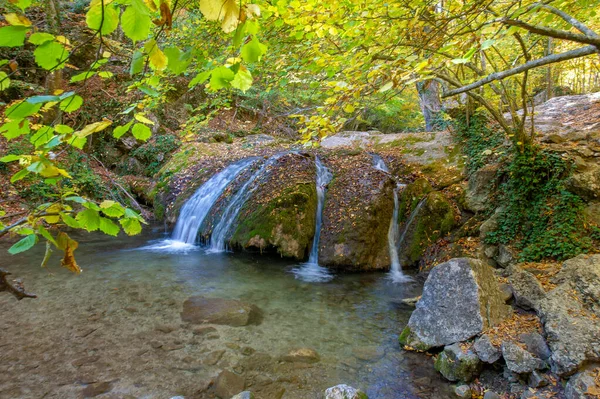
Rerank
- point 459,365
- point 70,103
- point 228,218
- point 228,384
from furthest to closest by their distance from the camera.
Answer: point 228,218 → point 459,365 → point 228,384 → point 70,103

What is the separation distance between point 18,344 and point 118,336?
3.47 feet

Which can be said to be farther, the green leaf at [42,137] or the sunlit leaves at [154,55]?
the green leaf at [42,137]

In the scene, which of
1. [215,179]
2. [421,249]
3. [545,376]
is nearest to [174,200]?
[215,179]

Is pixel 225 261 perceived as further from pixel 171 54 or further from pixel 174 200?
pixel 171 54

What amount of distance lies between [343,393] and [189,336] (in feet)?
6.93

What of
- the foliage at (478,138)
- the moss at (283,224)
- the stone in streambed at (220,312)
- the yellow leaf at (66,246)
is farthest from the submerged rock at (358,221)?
the yellow leaf at (66,246)

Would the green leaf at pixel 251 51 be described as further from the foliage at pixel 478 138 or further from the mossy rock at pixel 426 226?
the foliage at pixel 478 138

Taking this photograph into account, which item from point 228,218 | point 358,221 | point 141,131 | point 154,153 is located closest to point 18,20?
point 141,131

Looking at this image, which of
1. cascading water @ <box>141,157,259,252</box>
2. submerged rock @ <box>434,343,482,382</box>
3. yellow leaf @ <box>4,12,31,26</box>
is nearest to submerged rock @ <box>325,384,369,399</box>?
submerged rock @ <box>434,343,482,382</box>

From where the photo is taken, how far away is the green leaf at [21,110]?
3.06 ft

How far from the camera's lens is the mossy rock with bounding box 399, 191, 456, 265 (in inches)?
265

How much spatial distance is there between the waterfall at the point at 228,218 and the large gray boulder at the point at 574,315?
6.29 metres

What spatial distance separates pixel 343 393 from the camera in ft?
9.75

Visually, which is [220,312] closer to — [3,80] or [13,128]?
[13,128]
